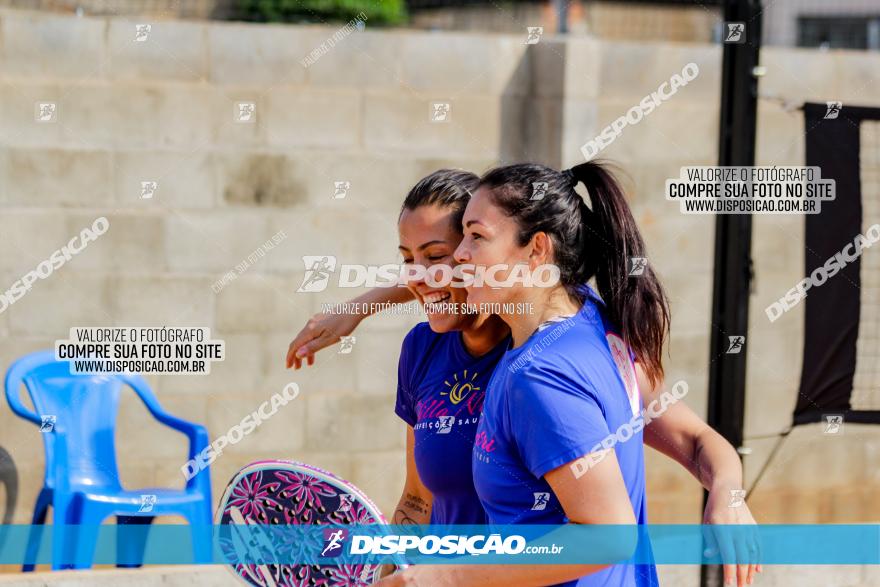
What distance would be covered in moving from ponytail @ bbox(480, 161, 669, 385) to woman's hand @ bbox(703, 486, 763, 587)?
31cm

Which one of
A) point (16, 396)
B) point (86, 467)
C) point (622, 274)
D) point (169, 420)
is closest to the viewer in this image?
point (622, 274)

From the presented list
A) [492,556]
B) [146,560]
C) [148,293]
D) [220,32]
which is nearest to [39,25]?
[220,32]

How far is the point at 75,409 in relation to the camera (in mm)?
4453

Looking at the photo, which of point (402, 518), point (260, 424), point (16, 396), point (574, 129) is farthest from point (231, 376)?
point (402, 518)

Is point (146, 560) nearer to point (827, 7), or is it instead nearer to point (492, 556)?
point (492, 556)

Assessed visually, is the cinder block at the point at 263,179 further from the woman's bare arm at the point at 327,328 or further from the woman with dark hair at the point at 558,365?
the woman with dark hair at the point at 558,365

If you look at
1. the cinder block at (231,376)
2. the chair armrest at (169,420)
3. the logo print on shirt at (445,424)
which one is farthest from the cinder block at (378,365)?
the logo print on shirt at (445,424)

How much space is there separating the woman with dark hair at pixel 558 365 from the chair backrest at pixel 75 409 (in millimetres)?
2155

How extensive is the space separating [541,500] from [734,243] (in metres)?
2.35

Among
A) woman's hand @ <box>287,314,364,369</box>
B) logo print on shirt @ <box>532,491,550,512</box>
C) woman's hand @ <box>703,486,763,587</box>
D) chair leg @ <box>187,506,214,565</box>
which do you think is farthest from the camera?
chair leg @ <box>187,506,214,565</box>

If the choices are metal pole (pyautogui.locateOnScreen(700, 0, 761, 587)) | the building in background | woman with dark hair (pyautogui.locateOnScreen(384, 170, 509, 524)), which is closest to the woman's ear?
woman with dark hair (pyautogui.locateOnScreen(384, 170, 509, 524))

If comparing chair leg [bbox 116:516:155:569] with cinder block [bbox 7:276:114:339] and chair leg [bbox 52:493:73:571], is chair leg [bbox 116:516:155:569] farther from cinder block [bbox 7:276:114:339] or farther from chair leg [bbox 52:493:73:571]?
cinder block [bbox 7:276:114:339]

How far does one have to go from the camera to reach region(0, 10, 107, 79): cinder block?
183 inches

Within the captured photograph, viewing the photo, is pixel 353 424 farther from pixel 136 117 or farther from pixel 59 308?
pixel 136 117
